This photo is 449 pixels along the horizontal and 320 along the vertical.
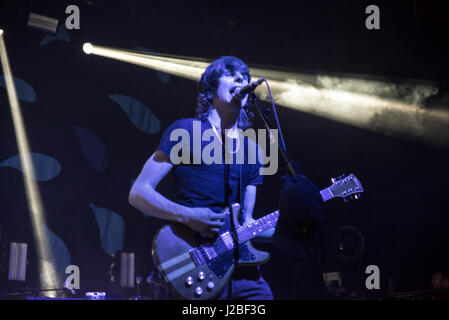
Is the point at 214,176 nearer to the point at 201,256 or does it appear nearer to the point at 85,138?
the point at 201,256

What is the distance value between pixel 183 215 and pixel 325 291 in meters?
4.83

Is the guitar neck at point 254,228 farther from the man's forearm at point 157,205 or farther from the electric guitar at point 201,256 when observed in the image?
the man's forearm at point 157,205

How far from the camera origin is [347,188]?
322 centimetres

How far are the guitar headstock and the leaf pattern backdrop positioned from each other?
4202mm

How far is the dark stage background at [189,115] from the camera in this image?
622cm

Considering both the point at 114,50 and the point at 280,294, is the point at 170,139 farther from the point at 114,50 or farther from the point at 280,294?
the point at 280,294

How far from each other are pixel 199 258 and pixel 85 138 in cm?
457

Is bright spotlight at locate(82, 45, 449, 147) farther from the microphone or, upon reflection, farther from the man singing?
the microphone

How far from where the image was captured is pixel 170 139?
8.73 feet

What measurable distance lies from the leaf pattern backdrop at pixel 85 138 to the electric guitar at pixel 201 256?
165 inches
